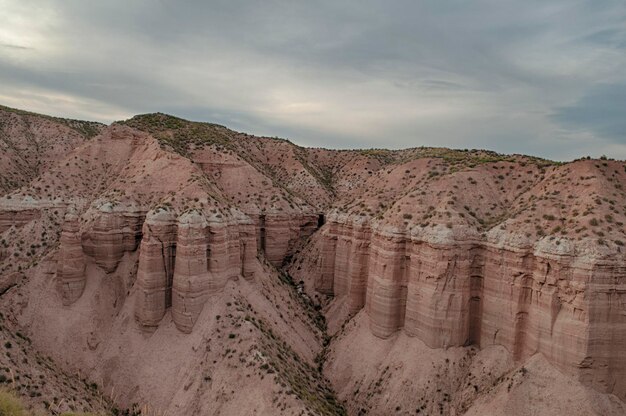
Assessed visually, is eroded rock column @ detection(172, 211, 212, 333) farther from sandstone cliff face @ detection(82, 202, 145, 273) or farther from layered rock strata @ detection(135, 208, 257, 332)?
sandstone cliff face @ detection(82, 202, 145, 273)

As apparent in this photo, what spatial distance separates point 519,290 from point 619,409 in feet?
27.4

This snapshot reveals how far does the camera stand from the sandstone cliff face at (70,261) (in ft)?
120

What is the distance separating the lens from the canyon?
2677 centimetres

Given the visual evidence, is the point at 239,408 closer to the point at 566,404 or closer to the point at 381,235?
the point at 381,235

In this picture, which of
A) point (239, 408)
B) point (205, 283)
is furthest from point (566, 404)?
point (205, 283)

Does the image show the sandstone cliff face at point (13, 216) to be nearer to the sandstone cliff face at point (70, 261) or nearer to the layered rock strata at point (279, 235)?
the sandstone cliff face at point (70, 261)

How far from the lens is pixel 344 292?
144ft

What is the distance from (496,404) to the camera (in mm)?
26859

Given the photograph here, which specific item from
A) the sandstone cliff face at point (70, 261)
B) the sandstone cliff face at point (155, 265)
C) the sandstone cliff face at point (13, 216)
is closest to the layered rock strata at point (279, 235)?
the sandstone cliff face at point (155, 265)

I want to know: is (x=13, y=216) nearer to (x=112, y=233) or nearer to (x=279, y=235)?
(x=112, y=233)

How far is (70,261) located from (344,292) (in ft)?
82.7

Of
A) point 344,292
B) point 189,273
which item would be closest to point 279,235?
point 344,292

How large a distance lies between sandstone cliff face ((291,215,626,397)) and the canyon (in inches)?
4.1

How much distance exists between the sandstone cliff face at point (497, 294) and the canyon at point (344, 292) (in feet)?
0.34
